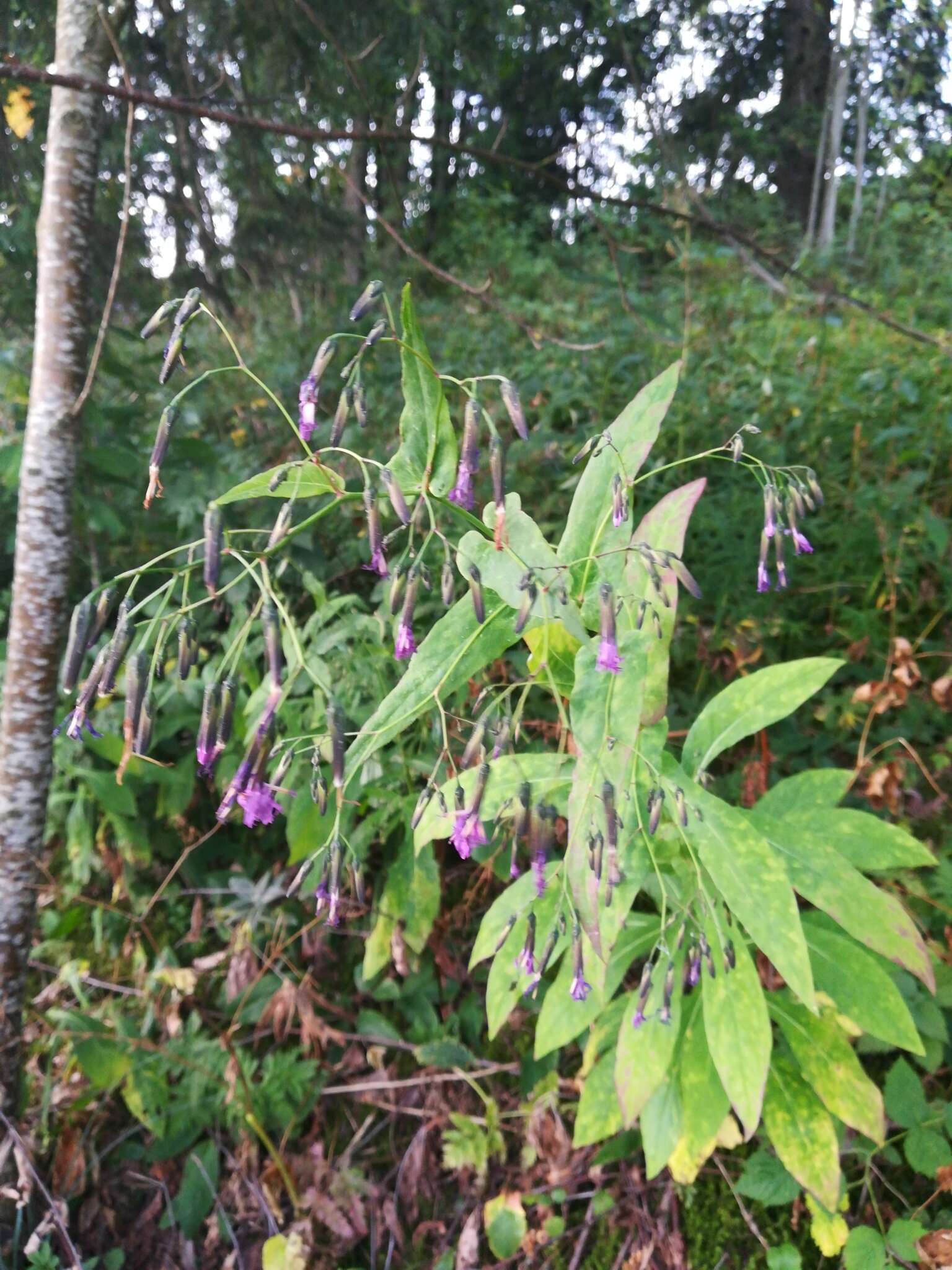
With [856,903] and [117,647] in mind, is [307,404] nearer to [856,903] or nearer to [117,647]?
[117,647]

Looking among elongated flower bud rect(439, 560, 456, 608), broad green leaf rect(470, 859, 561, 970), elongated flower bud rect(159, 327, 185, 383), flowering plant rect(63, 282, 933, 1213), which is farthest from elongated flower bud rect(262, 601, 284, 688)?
broad green leaf rect(470, 859, 561, 970)

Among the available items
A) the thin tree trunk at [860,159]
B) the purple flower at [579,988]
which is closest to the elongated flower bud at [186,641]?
the purple flower at [579,988]

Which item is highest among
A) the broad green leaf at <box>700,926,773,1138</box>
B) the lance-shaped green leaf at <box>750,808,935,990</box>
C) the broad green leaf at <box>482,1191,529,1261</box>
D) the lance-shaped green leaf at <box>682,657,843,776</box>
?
the lance-shaped green leaf at <box>682,657,843,776</box>

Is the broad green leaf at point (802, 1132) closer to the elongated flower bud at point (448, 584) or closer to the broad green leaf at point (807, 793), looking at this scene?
the broad green leaf at point (807, 793)

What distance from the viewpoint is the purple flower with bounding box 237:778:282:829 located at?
1.18 meters

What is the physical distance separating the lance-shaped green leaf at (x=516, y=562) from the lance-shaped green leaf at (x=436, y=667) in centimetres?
9

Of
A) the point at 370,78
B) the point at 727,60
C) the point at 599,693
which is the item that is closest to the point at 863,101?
the point at 727,60

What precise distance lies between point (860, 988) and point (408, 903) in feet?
3.55

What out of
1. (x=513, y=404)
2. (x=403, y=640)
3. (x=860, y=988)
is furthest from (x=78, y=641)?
(x=860, y=988)

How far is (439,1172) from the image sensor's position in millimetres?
2057

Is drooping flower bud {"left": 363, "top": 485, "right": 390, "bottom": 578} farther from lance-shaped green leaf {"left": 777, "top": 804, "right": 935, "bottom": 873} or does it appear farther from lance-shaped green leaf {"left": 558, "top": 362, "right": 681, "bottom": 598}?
lance-shaped green leaf {"left": 777, "top": 804, "right": 935, "bottom": 873}

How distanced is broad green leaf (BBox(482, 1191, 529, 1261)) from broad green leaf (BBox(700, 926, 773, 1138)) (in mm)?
788

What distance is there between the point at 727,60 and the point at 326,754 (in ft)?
42.4

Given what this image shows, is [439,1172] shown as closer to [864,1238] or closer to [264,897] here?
[264,897]
